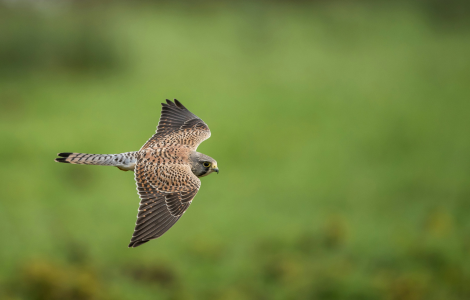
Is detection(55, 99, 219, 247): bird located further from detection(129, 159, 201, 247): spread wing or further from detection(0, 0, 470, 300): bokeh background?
detection(0, 0, 470, 300): bokeh background

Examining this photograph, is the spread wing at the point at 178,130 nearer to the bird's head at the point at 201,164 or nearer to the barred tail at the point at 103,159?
the bird's head at the point at 201,164

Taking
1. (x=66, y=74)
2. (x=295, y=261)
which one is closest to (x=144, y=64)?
(x=66, y=74)

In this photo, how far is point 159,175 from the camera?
296 inches

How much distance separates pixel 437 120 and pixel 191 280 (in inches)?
1289

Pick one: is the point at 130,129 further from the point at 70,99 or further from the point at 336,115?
the point at 336,115

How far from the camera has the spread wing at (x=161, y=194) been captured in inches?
273

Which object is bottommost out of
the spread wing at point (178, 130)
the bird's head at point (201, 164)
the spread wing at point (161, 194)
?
the spread wing at point (161, 194)

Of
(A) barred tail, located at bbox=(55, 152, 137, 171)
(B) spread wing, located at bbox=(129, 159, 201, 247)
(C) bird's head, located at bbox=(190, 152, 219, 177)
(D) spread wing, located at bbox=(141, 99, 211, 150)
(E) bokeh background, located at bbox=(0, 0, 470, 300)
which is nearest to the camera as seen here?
(B) spread wing, located at bbox=(129, 159, 201, 247)

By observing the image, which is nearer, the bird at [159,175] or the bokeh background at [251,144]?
the bird at [159,175]

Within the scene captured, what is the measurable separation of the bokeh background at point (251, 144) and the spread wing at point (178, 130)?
22.9 meters

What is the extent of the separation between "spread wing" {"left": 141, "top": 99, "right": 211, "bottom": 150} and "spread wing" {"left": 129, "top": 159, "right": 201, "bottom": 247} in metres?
0.95

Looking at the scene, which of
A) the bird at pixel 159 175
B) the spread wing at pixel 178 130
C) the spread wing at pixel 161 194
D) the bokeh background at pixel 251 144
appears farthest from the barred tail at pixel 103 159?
the bokeh background at pixel 251 144

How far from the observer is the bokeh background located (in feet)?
113

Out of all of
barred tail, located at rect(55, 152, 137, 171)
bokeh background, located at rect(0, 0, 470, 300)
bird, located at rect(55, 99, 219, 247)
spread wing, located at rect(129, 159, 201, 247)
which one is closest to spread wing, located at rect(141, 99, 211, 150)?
bird, located at rect(55, 99, 219, 247)
